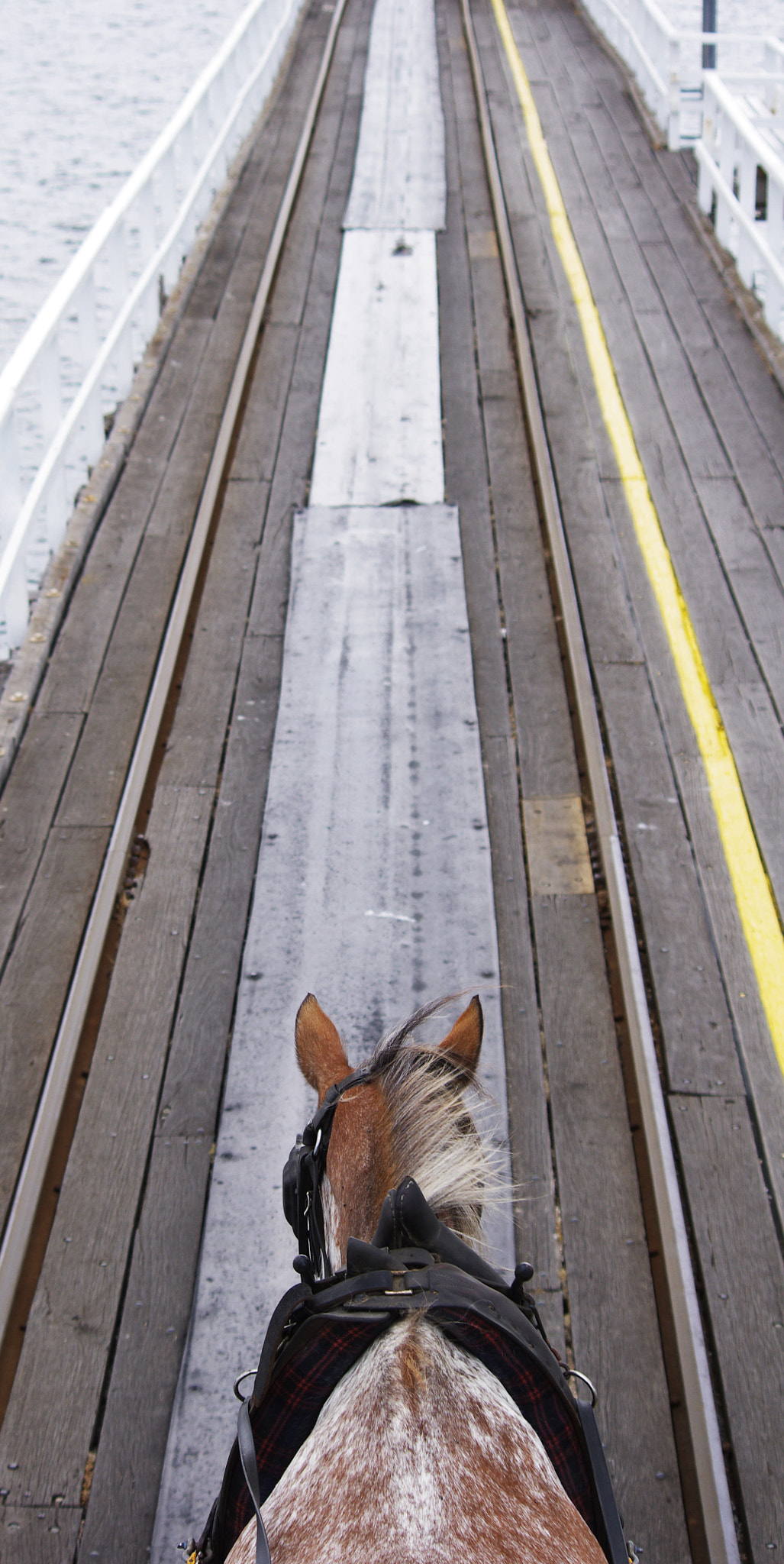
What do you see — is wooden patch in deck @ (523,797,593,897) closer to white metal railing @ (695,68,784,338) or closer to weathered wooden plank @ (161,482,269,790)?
weathered wooden plank @ (161,482,269,790)

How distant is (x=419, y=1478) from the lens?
5.25 ft

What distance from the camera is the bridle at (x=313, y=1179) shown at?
2.11 m

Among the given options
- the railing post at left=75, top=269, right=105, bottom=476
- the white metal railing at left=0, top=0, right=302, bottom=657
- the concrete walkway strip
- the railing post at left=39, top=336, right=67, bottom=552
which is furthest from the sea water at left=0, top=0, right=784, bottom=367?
the concrete walkway strip

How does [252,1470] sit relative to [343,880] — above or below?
above

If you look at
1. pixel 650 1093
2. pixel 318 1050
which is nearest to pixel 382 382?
pixel 650 1093

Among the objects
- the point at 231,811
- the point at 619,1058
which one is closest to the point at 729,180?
the point at 231,811

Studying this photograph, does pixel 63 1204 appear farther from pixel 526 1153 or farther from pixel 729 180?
pixel 729 180

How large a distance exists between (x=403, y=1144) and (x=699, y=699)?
3.49 meters

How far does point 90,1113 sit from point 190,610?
9.20ft

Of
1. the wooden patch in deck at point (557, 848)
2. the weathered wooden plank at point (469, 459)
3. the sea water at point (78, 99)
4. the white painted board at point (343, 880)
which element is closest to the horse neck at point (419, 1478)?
the white painted board at point (343, 880)

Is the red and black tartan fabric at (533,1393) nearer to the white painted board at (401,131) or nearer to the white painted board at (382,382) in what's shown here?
the white painted board at (382,382)

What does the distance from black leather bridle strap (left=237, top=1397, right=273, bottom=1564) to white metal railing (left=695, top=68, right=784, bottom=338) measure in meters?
7.77

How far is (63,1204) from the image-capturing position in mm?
3359

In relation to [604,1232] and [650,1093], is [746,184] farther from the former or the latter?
[604,1232]
